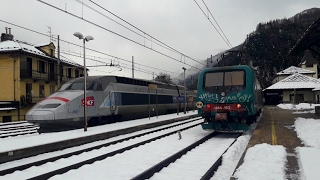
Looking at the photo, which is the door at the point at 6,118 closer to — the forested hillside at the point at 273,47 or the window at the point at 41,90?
the window at the point at 41,90

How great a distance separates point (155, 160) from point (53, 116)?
842cm

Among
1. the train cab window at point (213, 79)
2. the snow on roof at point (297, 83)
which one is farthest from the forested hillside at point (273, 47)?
the train cab window at point (213, 79)

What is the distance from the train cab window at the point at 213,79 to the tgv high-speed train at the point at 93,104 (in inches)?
255

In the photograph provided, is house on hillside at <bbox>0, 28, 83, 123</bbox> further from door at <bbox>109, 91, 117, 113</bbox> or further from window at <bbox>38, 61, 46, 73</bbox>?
door at <bbox>109, 91, 117, 113</bbox>

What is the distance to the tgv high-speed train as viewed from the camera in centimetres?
1514

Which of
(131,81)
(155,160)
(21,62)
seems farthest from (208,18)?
(21,62)

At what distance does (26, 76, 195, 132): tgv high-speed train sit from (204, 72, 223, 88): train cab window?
21.3 ft

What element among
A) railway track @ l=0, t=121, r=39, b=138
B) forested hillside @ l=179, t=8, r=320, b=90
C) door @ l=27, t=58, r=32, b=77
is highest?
forested hillside @ l=179, t=8, r=320, b=90

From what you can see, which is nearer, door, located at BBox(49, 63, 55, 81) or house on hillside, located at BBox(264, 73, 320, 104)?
door, located at BBox(49, 63, 55, 81)

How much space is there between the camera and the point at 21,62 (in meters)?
32.4

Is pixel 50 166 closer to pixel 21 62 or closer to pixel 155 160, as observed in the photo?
pixel 155 160

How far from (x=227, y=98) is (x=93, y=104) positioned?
294 inches

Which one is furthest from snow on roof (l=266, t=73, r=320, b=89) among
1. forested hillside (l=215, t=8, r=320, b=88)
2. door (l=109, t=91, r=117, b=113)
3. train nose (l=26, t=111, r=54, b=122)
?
forested hillside (l=215, t=8, r=320, b=88)

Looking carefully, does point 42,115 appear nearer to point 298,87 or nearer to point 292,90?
point 298,87
